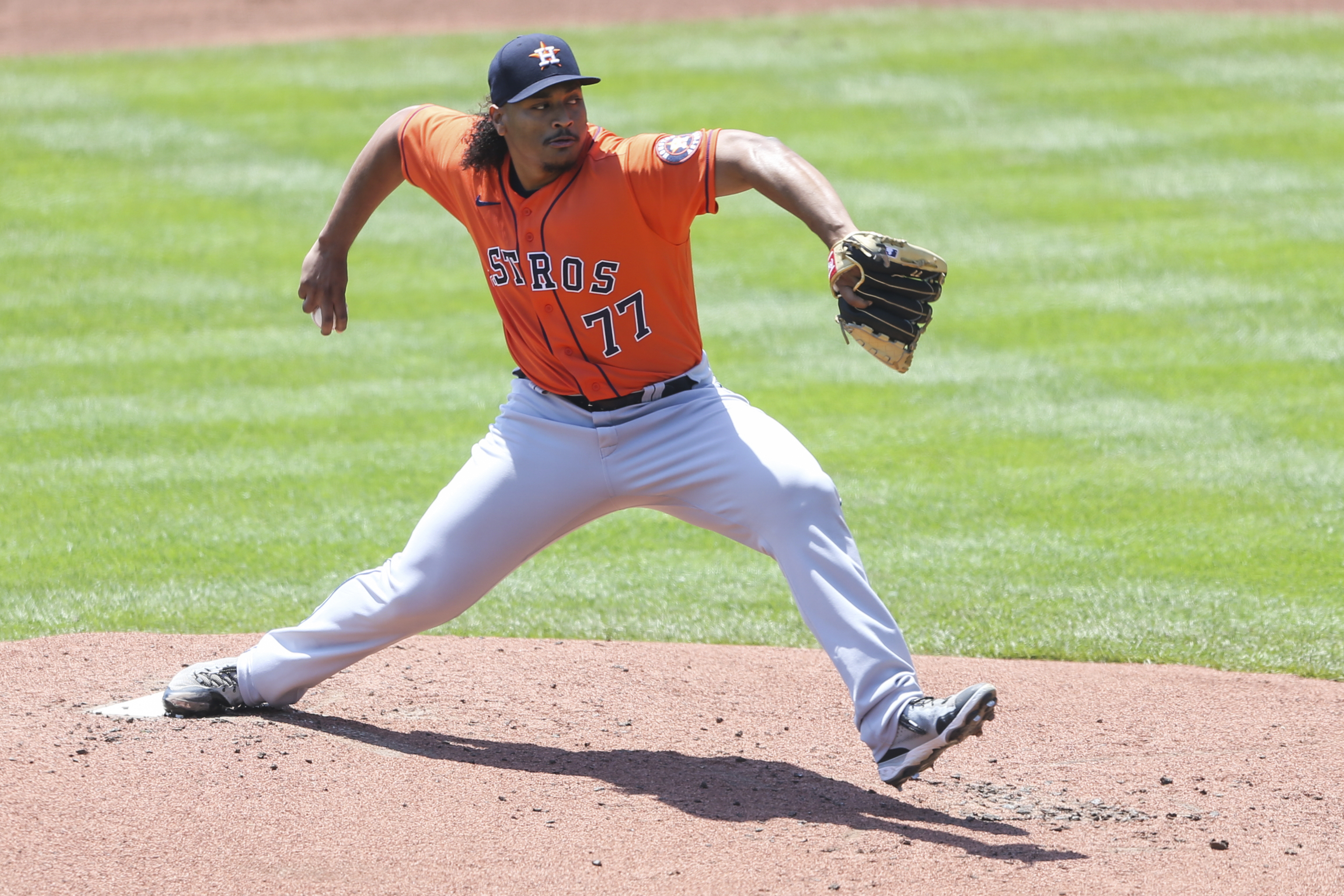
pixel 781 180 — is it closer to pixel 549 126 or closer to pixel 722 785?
pixel 549 126

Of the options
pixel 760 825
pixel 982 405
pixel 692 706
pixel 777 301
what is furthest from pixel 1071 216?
pixel 760 825

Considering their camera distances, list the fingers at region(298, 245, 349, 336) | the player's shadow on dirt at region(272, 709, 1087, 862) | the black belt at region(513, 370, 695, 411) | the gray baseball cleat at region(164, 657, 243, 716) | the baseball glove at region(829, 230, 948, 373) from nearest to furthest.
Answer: the baseball glove at region(829, 230, 948, 373), the player's shadow on dirt at region(272, 709, 1087, 862), the black belt at region(513, 370, 695, 411), the gray baseball cleat at region(164, 657, 243, 716), the fingers at region(298, 245, 349, 336)

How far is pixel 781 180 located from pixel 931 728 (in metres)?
1.36

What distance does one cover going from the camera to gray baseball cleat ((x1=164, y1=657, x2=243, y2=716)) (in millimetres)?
4309

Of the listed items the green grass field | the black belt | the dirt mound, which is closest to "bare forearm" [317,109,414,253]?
the black belt

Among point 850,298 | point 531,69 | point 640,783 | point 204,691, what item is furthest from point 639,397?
point 204,691

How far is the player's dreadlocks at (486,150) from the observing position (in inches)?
163

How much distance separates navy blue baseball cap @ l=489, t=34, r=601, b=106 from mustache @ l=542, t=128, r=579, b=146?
0.12 metres

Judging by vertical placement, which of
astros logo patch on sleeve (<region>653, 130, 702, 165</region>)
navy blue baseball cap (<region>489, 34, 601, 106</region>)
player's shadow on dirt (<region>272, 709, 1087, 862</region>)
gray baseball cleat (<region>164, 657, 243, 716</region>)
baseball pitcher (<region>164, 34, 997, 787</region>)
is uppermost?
navy blue baseball cap (<region>489, 34, 601, 106</region>)

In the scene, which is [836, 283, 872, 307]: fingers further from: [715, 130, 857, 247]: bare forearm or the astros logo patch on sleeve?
the astros logo patch on sleeve

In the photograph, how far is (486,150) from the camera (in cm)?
416

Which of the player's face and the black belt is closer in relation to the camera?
the player's face

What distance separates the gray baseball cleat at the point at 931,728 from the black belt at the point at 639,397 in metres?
1.06

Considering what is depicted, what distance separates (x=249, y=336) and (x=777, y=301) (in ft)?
10.4
